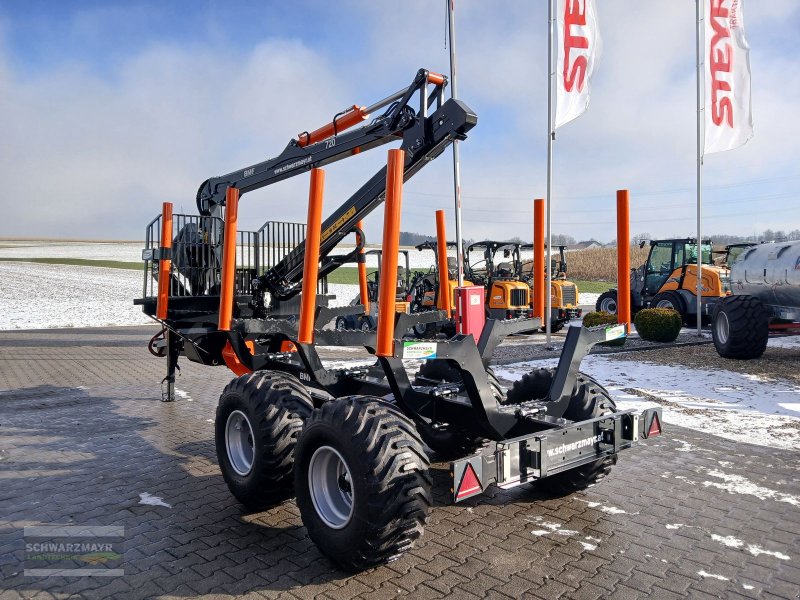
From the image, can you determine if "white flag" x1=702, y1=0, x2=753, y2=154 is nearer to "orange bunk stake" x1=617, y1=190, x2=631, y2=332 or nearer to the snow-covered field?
the snow-covered field

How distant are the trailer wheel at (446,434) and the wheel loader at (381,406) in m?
0.02

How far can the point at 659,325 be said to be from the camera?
13578 millimetres

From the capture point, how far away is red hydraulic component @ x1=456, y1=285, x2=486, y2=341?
4980 mm

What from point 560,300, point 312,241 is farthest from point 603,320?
point 312,241

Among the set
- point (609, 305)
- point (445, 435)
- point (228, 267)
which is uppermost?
point (228, 267)

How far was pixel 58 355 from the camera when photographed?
1328cm

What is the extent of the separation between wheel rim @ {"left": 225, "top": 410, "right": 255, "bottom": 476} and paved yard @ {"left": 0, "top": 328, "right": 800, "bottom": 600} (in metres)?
0.31

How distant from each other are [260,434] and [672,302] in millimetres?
14626

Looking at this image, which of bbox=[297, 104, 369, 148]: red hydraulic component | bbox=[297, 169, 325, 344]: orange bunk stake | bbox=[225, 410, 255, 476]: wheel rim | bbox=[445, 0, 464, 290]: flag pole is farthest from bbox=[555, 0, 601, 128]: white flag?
bbox=[225, 410, 255, 476]: wheel rim

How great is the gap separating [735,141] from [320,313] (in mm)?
11297

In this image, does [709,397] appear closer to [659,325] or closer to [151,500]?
[659,325]

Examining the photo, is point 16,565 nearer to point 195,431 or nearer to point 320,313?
point 195,431

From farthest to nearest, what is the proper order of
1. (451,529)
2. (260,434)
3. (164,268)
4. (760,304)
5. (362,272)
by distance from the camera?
(760,304) → (362,272) → (164,268) → (260,434) → (451,529)

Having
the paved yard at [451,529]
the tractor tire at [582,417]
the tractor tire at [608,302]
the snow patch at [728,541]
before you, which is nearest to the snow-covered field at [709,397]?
the paved yard at [451,529]
